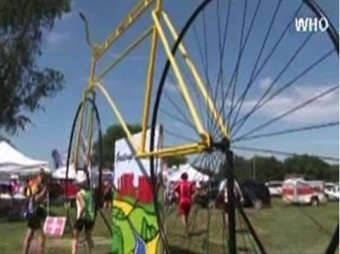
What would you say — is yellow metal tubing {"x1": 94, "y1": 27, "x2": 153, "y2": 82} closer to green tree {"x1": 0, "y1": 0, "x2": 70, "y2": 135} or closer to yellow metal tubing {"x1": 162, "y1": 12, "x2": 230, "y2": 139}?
yellow metal tubing {"x1": 162, "y1": 12, "x2": 230, "y2": 139}

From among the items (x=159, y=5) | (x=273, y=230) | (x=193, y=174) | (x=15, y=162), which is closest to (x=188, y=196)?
(x=193, y=174)

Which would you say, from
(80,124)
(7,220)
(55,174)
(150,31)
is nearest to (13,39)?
(7,220)

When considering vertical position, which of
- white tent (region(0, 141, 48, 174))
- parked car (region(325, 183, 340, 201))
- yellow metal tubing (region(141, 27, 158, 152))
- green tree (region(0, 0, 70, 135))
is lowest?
parked car (region(325, 183, 340, 201))

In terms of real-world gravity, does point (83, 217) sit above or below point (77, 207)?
below

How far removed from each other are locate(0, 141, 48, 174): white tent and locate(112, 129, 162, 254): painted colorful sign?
28.7 feet

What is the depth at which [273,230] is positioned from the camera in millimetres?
5047

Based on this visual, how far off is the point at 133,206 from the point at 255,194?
2.06m

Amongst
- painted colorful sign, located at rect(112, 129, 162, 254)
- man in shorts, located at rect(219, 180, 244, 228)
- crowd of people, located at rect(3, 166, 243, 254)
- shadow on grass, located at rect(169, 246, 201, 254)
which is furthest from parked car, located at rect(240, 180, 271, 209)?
crowd of people, located at rect(3, 166, 243, 254)

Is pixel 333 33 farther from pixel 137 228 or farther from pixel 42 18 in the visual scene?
pixel 42 18

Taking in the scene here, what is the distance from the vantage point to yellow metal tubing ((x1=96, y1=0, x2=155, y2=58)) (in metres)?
5.82

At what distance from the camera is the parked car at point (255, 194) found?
3878 mm

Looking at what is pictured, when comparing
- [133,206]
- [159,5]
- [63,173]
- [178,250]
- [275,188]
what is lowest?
[178,250]

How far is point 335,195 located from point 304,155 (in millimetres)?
356

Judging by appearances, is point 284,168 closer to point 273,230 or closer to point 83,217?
point 273,230
